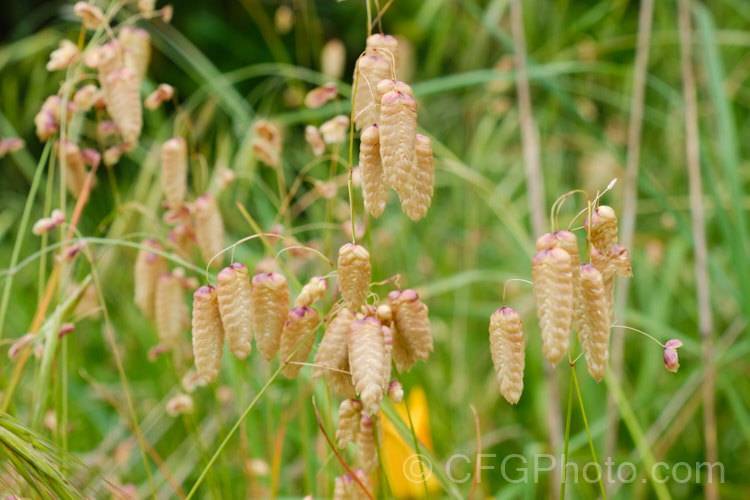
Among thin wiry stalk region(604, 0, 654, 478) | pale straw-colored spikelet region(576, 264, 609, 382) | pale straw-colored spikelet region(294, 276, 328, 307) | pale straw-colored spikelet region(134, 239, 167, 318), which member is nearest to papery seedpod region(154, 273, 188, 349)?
pale straw-colored spikelet region(134, 239, 167, 318)

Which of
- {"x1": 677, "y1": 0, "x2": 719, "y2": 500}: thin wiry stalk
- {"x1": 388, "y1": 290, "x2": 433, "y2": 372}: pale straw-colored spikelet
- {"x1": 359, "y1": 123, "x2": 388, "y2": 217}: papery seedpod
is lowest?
{"x1": 388, "y1": 290, "x2": 433, "y2": 372}: pale straw-colored spikelet

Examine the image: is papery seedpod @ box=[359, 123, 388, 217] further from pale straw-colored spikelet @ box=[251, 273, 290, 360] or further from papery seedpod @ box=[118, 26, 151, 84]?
papery seedpod @ box=[118, 26, 151, 84]

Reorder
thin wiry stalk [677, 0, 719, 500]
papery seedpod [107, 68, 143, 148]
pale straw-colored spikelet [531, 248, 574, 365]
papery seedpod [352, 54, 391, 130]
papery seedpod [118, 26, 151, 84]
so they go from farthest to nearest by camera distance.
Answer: thin wiry stalk [677, 0, 719, 500]
papery seedpod [118, 26, 151, 84]
papery seedpod [107, 68, 143, 148]
papery seedpod [352, 54, 391, 130]
pale straw-colored spikelet [531, 248, 574, 365]

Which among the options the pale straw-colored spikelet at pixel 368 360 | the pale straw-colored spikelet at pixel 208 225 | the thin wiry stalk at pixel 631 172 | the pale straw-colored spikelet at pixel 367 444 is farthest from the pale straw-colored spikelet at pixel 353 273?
the thin wiry stalk at pixel 631 172

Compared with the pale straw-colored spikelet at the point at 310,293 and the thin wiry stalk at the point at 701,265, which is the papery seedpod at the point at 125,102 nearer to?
the pale straw-colored spikelet at the point at 310,293

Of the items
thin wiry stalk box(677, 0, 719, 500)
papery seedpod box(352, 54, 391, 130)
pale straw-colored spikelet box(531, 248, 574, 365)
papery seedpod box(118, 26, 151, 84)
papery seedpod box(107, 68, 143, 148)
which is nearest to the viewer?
pale straw-colored spikelet box(531, 248, 574, 365)

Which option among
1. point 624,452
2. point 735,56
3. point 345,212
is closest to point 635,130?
point 345,212

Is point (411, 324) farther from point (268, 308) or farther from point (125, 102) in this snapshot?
point (125, 102)
